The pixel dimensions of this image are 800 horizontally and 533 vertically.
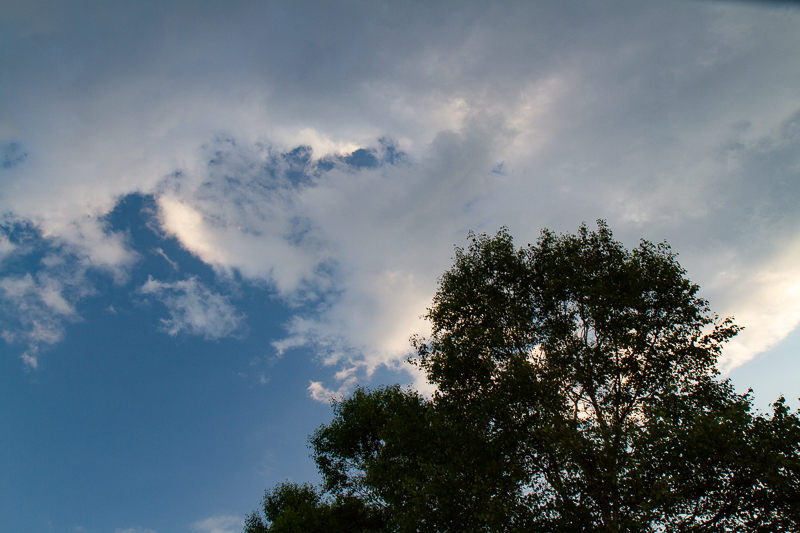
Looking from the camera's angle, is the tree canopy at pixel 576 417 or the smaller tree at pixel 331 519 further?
the smaller tree at pixel 331 519

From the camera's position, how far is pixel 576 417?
18594 millimetres

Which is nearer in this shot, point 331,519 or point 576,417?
point 576,417

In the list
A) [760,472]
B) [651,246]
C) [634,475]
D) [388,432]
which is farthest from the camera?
[388,432]

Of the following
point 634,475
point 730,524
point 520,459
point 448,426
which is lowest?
point 730,524

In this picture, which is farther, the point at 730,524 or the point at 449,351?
the point at 449,351

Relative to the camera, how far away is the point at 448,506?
61.0 ft

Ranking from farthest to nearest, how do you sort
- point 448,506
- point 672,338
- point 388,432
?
point 388,432
point 672,338
point 448,506

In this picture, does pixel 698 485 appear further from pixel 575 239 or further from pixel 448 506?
pixel 575 239

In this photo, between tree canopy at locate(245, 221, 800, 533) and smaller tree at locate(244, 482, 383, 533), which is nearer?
tree canopy at locate(245, 221, 800, 533)

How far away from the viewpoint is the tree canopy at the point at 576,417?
1457 cm

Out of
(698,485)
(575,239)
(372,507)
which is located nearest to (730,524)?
(698,485)

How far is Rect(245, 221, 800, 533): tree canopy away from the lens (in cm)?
1457

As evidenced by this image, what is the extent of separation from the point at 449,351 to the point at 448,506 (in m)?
8.12

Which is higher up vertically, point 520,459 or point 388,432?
point 388,432
